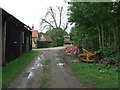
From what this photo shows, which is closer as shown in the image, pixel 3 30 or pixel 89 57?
pixel 3 30

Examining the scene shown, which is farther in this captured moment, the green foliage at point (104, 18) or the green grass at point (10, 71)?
the green foliage at point (104, 18)

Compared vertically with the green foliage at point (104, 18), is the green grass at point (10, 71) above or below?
below

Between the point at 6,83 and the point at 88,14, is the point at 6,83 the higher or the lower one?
the lower one

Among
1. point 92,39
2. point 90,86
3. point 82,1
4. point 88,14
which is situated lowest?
point 90,86

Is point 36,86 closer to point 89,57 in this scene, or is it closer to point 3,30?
point 3,30

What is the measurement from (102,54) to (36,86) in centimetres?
840

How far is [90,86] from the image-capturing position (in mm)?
5570

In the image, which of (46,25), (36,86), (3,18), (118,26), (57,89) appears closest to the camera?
(57,89)

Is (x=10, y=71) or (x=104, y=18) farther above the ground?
(x=104, y=18)

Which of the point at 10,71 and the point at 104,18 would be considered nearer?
the point at 10,71

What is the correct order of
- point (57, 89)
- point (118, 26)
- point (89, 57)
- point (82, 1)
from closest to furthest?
point (57, 89)
point (82, 1)
point (118, 26)
point (89, 57)

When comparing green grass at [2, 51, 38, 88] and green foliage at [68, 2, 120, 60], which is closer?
green grass at [2, 51, 38, 88]

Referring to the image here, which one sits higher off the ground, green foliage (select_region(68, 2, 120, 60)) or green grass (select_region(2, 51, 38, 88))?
green foliage (select_region(68, 2, 120, 60))

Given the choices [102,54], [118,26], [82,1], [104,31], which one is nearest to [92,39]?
[104,31]
